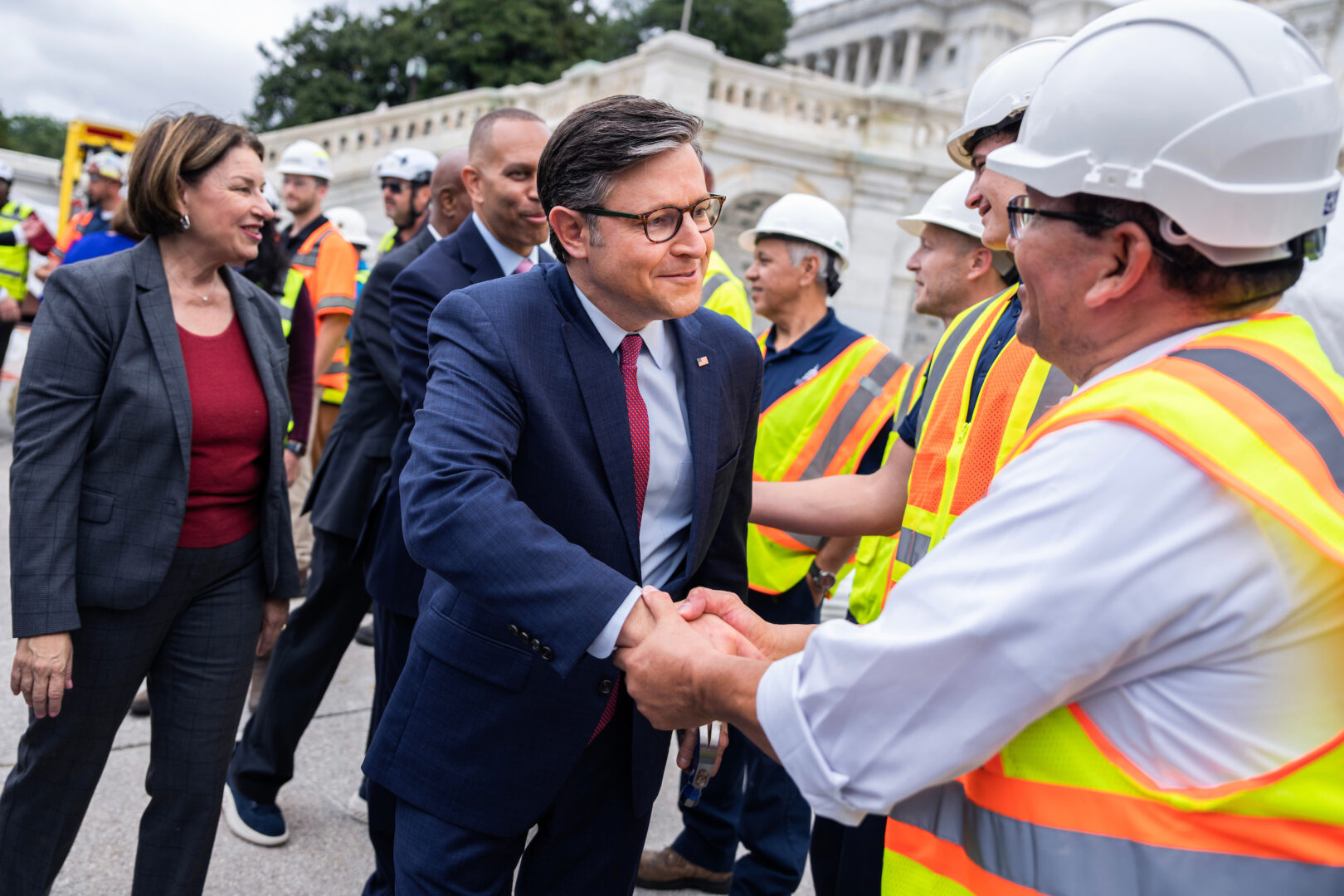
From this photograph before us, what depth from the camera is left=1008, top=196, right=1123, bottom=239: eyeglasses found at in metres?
1.31

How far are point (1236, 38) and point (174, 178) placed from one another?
2.50 meters

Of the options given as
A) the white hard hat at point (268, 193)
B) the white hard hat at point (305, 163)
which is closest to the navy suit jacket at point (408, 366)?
the white hard hat at point (268, 193)

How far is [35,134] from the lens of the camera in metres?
76.6

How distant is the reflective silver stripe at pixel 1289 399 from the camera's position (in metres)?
1.20

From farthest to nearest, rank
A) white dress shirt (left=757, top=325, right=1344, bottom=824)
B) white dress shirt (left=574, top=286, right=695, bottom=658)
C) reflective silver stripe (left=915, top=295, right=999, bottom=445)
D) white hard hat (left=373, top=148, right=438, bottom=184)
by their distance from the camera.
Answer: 1. white hard hat (left=373, top=148, right=438, bottom=184)
2. reflective silver stripe (left=915, top=295, right=999, bottom=445)
3. white dress shirt (left=574, top=286, right=695, bottom=658)
4. white dress shirt (left=757, top=325, right=1344, bottom=824)

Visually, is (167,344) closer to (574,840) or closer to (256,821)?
(574,840)

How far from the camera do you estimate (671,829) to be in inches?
157

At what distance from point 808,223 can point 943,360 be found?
1961mm

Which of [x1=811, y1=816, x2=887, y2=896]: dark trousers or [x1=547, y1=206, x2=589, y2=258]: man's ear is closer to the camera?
[x1=547, y1=206, x2=589, y2=258]: man's ear

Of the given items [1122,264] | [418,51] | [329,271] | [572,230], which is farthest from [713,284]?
[418,51]

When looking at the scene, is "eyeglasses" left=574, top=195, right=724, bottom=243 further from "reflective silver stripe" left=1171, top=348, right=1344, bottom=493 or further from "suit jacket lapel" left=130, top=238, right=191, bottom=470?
"suit jacket lapel" left=130, top=238, right=191, bottom=470

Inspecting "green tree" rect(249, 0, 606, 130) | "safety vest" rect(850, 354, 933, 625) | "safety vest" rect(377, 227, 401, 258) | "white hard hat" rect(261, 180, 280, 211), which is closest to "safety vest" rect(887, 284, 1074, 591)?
"safety vest" rect(850, 354, 933, 625)

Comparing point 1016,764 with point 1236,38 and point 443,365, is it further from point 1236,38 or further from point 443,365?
point 443,365

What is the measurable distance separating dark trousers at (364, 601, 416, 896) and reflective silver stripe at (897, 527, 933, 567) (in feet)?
3.81
